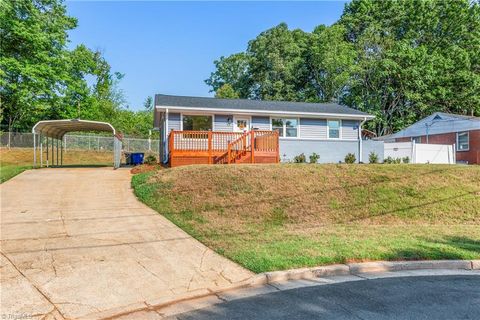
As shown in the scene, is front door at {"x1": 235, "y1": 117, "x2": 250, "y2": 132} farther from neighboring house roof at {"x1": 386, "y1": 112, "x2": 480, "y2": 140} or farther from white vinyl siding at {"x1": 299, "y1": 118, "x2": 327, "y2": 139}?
neighboring house roof at {"x1": 386, "y1": 112, "x2": 480, "y2": 140}

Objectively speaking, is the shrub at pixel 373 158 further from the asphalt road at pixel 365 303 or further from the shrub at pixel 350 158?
the asphalt road at pixel 365 303

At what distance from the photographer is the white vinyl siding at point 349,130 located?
62.8 feet

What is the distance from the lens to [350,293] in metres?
4.34

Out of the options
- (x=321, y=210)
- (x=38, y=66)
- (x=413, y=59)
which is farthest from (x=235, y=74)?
(x=321, y=210)

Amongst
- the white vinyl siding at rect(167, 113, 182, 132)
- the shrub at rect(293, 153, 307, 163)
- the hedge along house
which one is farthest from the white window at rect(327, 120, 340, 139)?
the white vinyl siding at rect(167, 113, 182, 132)

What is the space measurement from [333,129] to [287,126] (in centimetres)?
270

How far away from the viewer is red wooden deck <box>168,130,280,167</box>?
1422 cm

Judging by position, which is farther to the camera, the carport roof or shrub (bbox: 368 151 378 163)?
shrub (bbox: 368 151 378 163)

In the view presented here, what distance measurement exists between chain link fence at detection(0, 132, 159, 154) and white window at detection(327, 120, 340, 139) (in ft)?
53.7

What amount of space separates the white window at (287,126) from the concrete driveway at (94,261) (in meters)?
10.7

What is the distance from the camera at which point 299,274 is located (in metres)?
5.02

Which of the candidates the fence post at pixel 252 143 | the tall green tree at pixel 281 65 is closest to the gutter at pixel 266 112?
the fence post at pixel 252 143

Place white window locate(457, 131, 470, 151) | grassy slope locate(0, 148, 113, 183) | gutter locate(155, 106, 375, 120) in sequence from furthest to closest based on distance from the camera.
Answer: white window locate(457, 131, 470, 151) → grassy slope locate(0, 148, 113, 183) → gutter locate(155, 106, 375, 120)

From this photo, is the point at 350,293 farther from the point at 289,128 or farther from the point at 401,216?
the point at 289,128
